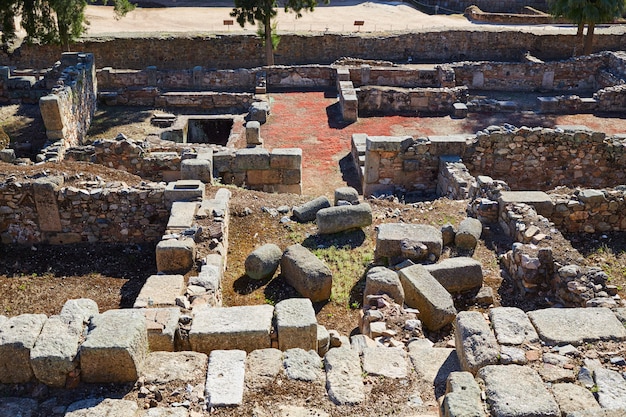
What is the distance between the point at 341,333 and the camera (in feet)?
28.8

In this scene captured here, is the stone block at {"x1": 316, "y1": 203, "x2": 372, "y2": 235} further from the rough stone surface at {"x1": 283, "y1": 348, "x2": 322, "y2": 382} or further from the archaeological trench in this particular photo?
the rough stone surface at {"x1": 283, "y1": 348, "x2": 322, "y2": 382}

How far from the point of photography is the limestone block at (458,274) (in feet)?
30.1

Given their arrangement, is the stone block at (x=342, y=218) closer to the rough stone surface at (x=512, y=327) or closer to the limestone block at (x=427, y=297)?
the limestone block at (x=427, y=297)

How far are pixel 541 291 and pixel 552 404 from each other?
4.16m

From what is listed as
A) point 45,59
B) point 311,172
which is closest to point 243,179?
point 311,172

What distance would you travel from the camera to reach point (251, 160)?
595 inches

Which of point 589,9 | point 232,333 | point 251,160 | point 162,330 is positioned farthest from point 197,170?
point 589,9

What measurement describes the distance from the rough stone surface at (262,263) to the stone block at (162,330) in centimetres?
259

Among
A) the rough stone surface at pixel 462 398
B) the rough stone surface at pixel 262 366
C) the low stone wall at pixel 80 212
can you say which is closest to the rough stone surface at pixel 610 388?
the rough stone surface at pixel 462 398

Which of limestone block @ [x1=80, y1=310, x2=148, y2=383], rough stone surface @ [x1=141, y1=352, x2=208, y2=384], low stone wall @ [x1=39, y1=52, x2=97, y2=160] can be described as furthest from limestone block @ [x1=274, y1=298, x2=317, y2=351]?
low stone wall @ [x1=39, y1=52, x2=97, y2=160]

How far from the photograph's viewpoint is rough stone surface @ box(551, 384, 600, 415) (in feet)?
18.0

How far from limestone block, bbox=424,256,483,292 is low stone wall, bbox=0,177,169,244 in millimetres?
5449

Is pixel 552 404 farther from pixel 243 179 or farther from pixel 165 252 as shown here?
pixel 243 179

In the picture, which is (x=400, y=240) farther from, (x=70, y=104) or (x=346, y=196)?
(x=70, y=104)
